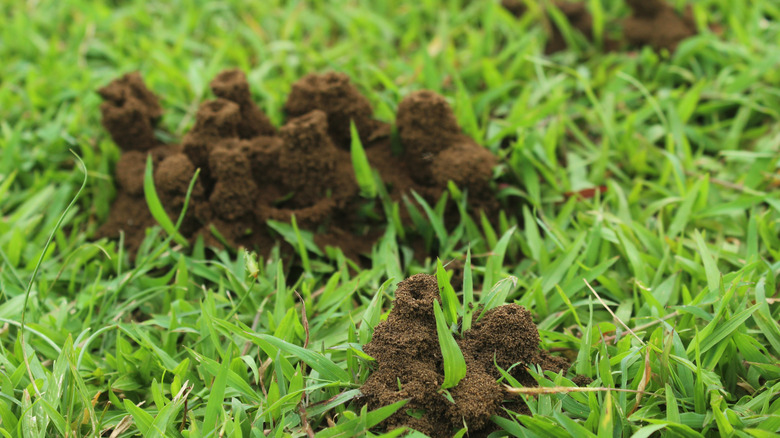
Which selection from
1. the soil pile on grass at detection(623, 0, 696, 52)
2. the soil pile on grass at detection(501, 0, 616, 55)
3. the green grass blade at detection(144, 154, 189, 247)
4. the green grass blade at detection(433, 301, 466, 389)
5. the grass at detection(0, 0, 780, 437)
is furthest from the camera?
the soil pile on grass at detection(501, 0, 616, 55)

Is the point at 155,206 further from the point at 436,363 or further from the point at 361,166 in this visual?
the point at 436,363

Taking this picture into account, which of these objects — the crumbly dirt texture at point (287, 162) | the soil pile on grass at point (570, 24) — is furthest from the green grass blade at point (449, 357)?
the soil pile on grass at point (570, 24)

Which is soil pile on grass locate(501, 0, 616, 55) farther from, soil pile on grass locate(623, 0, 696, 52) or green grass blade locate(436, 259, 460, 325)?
green grass blade locate(436, 259, 460, 325)

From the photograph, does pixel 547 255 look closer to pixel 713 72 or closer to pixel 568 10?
pixel 713 72

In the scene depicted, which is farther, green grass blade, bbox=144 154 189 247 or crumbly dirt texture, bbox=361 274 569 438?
green grass blade, bbox=144 154 189 247

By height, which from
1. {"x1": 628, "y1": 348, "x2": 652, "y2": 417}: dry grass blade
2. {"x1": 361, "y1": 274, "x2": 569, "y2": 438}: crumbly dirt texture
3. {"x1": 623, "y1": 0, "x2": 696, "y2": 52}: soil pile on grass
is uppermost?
{"x1": 623, "y1": 0, "x2": 696, "y2": 52}: soil pile on grass

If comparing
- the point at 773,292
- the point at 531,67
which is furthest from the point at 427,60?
the point at 773,292

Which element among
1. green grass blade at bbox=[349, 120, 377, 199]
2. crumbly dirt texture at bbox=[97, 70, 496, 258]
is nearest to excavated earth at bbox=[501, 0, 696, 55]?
crumbly dirt texture at bbox=[97, 70, 496, 258]

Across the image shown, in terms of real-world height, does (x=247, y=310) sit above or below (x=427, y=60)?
below
